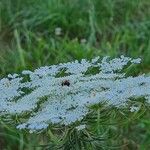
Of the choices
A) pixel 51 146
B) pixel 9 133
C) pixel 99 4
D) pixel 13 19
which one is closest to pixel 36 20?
pixel 13 19

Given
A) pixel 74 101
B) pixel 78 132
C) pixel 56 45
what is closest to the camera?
pixel 74 101

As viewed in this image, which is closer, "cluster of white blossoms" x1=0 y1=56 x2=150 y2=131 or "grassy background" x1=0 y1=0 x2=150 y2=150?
"cluster of white blossoms" x1=0 y1=56 x2=150 y2=131

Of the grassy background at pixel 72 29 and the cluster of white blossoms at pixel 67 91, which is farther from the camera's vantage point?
the grassy background at pixel 72 29

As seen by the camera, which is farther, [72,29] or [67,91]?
[72,29]

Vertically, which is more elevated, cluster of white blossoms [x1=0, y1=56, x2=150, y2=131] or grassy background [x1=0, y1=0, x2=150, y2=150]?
cluster of white blossoms [x1=0, y1=56, x2=150, y2=131]

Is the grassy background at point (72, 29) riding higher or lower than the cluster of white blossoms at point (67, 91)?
lower

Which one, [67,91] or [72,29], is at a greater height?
[67,91]

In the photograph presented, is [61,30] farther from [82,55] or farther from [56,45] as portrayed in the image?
[82,55]

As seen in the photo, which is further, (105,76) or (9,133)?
(9,133)
